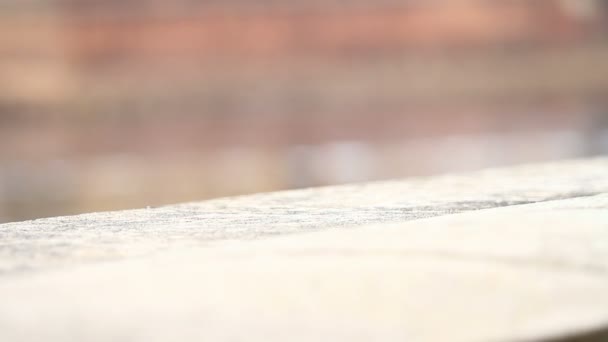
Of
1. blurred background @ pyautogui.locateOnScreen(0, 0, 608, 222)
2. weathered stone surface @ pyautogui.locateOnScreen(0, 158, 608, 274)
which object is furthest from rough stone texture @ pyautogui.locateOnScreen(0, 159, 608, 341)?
blurred background @ pyautogui.locateOnScreen(0, 0, 608, 222)

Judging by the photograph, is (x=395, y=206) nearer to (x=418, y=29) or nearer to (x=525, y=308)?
(x=525, y=308)

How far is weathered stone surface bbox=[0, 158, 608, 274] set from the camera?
8.2 inches

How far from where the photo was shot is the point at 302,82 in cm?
238

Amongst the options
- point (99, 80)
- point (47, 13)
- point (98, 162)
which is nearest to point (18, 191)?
point (98, 162)

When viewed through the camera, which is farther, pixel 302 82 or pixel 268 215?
pixel 302 82

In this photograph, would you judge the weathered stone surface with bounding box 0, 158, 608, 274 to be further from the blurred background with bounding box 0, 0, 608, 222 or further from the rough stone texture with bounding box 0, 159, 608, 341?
the blurred background with bounding box 0, 0, 608, 222

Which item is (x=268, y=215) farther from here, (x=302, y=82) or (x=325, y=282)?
(x=302, y=82)

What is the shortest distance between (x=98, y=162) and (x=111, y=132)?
15cm

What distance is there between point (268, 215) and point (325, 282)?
12 cm

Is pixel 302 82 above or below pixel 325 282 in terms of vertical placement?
above

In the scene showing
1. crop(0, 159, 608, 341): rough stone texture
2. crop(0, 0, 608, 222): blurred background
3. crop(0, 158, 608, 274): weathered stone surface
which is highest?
crop(0, 0, 608, 222): blurred background

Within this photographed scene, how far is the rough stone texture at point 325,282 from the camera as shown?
148 millimetres

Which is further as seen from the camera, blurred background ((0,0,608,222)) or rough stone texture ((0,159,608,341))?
blurred background ((0,0,608,222))

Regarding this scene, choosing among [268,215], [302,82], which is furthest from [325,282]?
[302,82]
